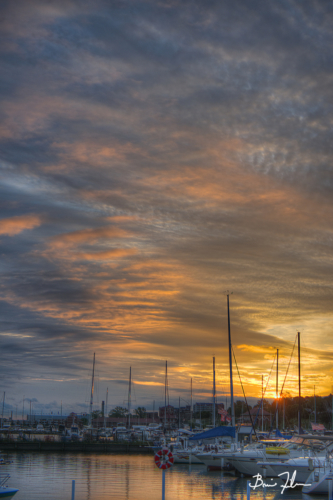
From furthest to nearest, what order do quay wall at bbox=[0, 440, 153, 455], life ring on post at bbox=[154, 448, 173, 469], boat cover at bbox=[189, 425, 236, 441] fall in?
quay wall at bbox=[0, 440, 153, 455], boat cover at bbox=[189, 425, 236, 441], life ring on post at bbox=[154, 448, 173, 469]

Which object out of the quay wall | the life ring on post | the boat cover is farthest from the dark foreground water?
the quay wall

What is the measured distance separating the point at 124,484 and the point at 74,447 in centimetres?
5369

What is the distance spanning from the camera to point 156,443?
326 ft

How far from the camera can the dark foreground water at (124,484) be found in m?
38.8

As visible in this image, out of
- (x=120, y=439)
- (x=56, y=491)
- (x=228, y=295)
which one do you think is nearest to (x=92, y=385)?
(x=120, y=439)

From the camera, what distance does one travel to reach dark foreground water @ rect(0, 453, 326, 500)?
3878cm

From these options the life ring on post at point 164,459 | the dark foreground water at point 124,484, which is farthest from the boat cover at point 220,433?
the life ring on post at point 164,459

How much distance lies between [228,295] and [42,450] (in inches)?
2053

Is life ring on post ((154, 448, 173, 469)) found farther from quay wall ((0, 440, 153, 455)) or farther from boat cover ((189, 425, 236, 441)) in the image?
quay wall ((0, 440, 153, 455))

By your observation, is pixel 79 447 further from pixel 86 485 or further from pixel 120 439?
pixel 86 485

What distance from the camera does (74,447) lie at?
95.8 meters

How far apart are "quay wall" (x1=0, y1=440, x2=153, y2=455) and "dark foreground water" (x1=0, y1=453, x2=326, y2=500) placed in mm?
30426

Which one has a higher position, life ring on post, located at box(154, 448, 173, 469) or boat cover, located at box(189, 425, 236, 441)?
life ring on post, located at box(154, 448, 173, 469)

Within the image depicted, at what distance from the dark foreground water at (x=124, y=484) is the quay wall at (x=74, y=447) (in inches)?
1198
